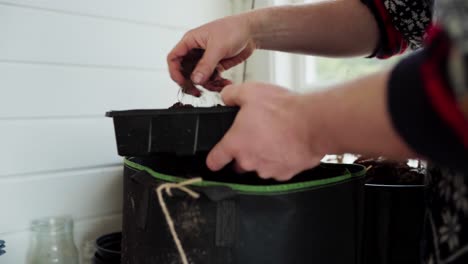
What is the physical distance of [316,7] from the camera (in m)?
0.76

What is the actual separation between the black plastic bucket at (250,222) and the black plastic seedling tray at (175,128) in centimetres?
4

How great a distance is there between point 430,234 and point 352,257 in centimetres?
13

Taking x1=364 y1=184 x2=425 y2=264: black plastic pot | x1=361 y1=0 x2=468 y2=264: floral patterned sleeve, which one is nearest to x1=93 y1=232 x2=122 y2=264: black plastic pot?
x1=364 y1=184 x2=425 y2=264: black plastic pot

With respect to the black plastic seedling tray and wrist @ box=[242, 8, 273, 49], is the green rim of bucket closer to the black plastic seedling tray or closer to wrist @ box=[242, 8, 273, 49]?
the black plastic seedling tray

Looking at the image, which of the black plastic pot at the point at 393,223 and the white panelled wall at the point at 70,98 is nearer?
the black plastic pot at the point at 393,223

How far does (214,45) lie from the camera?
71 centimetres

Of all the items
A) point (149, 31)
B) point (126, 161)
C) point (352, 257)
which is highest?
point (149, 31)

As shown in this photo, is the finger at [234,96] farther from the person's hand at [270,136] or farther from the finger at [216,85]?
the finger at [216,85]

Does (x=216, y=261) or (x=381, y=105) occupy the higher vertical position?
(x=381, y=105)

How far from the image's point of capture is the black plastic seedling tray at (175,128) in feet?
1.75

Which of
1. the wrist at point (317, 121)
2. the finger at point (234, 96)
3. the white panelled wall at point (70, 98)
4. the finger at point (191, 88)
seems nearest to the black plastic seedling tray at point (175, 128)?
the finger at point (234, 96)

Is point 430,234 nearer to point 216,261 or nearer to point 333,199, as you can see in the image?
point 333,199

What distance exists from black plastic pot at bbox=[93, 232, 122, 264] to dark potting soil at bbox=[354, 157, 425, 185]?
1.50 ft

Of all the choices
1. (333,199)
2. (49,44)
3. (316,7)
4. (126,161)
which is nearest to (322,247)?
(333,199)
